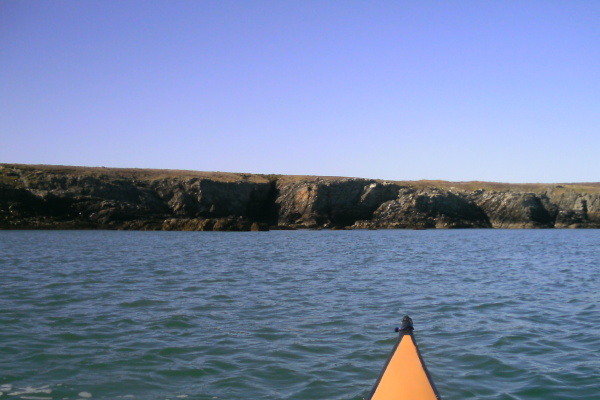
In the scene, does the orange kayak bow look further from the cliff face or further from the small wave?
the cliff face

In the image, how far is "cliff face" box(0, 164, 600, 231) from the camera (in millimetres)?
64750

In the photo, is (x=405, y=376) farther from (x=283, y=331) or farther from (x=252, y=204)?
(x=252, y=204)

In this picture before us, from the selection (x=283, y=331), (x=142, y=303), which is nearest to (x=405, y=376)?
(x=283, y=331)

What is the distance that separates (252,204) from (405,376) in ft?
239

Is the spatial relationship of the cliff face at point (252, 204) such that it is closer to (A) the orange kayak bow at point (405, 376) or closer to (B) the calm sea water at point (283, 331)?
(B) the calm sea water at point (283, 331)

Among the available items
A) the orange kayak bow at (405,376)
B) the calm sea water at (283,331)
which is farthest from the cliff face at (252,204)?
the orange kayak bow at (405,376)

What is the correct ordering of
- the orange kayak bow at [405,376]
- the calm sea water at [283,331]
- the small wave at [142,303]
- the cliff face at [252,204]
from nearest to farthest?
the orange kayak bow at [405,376] < the calm sea water at [283,331] < the small wave at [142,303] < the cliff face at [252,204]

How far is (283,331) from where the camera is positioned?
1252 cm

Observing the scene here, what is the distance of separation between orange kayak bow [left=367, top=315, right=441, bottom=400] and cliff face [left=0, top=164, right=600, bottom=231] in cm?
5887

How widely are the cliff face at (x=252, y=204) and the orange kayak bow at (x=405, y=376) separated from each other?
193 ft

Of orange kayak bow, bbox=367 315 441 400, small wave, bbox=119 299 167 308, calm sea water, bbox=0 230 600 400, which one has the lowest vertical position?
small wave, bbox=119 299 167 308

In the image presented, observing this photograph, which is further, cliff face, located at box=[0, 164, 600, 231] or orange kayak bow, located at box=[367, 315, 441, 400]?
cliff face, located at box=[0, 164, 600, 231]

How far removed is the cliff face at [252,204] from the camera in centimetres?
6475

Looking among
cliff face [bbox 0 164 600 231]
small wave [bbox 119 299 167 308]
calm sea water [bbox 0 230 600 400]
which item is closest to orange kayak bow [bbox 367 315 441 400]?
calm sea water [bbox 0 230 600 400]
